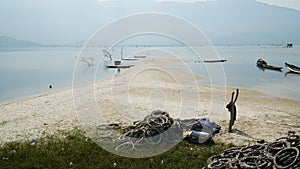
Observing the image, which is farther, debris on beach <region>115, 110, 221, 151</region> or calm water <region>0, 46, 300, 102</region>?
calm water <region>0, 46, 300, 102</region>

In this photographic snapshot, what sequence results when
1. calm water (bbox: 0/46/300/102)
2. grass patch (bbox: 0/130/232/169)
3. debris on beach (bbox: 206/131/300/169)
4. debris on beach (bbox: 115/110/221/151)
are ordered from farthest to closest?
1. calm water (bbox: 0/46/300/102)
2. debris on beach (bbox: 115/110/221/151)
3. grass patch (bbox: 0/130/232/169)
4. debris on beach (bbox: 206/131/300/169)

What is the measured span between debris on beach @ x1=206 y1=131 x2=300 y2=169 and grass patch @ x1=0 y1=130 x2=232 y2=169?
103cm

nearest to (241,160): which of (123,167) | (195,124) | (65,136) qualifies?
(123,167)

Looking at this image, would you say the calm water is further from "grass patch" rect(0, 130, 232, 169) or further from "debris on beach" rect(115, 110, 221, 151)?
"grass patch" rect(0, 130, 232, 169)

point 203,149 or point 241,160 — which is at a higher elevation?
point 241,160

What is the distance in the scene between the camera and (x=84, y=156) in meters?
6.43

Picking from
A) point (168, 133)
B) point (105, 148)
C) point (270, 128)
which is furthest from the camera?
point (270, 128)

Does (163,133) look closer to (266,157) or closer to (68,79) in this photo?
(266,157)

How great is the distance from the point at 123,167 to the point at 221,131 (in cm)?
416

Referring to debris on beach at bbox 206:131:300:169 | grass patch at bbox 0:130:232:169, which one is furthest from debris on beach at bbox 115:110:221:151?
debris on beach at bbox 206:131:300:169

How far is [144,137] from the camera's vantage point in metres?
7.34

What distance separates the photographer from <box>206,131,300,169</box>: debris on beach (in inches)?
167

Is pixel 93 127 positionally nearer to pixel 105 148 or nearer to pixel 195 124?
pixel 105 148

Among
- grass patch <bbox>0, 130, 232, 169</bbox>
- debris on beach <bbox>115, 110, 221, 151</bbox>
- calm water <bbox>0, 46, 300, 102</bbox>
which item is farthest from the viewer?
calm water <bbox>0, 46, 300, 102</bbox>
